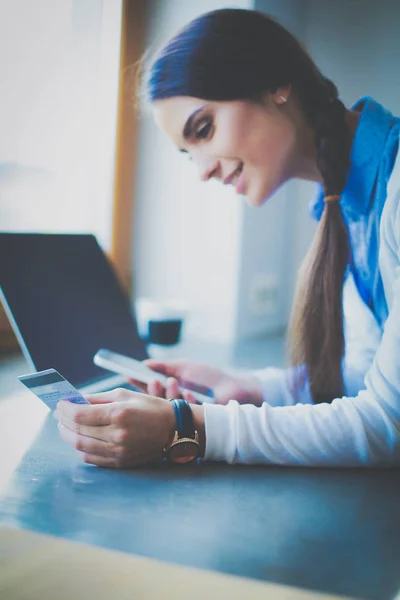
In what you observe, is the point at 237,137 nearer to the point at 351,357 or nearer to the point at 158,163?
the point at 351,357

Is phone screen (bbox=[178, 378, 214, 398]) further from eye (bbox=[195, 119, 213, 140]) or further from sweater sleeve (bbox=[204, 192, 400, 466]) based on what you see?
eye (bbox=[195, 119, 213, 140])

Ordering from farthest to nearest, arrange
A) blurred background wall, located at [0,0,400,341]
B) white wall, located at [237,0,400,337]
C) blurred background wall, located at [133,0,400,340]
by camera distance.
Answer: white wall, located at [237,0,400,337] → blurred background wall, located at [133,0,400,340] → blurred background wall, located at [0,0,400,341]

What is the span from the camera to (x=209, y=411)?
0.60 metres

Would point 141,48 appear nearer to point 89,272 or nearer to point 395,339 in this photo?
point 89,272

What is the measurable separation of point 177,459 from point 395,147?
1.63ft

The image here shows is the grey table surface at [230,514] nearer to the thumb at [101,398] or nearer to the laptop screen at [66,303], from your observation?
the thumb at [101,398]

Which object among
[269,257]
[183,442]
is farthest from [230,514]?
[269,257]

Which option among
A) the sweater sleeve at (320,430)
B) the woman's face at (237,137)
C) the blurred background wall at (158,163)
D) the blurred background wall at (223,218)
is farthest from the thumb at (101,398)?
the blurred background wall at (223,218)

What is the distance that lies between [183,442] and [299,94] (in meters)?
0.54

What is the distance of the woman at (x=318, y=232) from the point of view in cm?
60

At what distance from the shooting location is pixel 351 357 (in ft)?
3.05

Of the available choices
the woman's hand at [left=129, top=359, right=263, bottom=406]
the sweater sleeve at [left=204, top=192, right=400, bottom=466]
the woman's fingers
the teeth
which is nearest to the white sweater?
the sweater sleeve at [left=204, top=192, right=400, bottom=466]

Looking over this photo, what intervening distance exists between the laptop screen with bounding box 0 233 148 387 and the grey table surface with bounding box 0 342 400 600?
178 millimetres

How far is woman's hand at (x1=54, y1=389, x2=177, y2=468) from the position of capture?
569 millimetres
